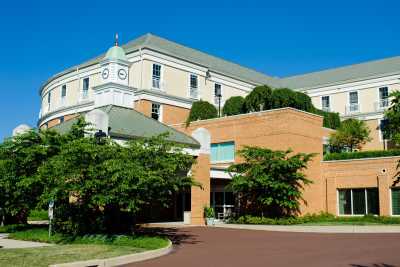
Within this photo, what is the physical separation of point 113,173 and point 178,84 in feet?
91.4

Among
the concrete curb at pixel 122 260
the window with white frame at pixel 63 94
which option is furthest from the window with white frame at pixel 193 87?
the concrete curb at pixel 122 260

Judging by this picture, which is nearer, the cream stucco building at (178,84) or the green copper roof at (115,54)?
the green copper roof at (115,54)

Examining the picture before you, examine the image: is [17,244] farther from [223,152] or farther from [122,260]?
[223,152]

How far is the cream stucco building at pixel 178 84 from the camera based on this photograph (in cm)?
4119

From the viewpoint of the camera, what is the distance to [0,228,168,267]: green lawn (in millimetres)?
13031

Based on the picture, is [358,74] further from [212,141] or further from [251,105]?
[212,141]

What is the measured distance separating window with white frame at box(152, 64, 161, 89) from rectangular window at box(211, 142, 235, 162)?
948 cm

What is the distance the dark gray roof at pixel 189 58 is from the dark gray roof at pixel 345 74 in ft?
13.6

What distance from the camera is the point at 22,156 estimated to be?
803 inches

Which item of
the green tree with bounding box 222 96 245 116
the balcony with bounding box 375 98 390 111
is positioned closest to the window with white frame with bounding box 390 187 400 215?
the green tree with bounding box 222 96 245 116

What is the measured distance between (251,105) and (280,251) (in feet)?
77.4

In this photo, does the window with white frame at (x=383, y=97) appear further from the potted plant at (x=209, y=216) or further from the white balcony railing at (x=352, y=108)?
the potted plant at (x=209, y=216)

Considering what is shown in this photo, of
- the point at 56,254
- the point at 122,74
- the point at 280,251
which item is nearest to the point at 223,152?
the point at 122,74

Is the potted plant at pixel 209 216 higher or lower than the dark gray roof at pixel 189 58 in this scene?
lower
